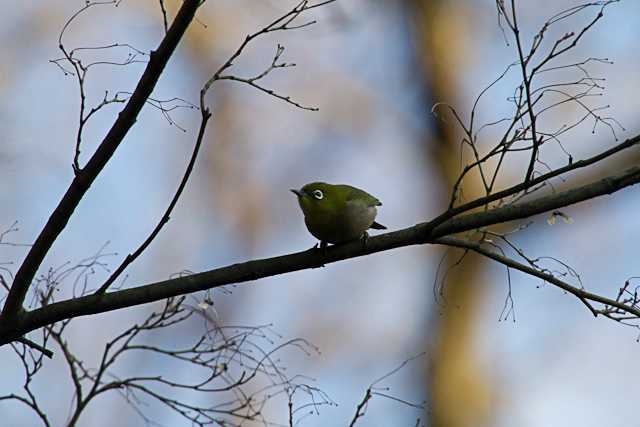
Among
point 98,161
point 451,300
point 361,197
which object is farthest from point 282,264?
point 451,300

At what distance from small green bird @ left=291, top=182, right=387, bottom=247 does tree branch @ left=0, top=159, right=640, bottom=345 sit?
0.68 m

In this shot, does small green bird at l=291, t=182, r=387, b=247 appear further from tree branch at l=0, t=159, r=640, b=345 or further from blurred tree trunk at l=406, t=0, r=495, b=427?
blurred tree trunk at l=406, t=0, r=495, b=427

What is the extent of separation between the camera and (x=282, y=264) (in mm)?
3502

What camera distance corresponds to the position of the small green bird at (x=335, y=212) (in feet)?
14.2

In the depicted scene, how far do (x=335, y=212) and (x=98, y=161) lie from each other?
1607mm

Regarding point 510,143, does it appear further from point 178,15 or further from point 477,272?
point 477,272

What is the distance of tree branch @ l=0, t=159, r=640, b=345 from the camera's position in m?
3.07

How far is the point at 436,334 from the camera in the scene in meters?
9.73

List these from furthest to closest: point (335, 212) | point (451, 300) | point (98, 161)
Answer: point (451, 300)
point (335, 212)
point (98, 161)

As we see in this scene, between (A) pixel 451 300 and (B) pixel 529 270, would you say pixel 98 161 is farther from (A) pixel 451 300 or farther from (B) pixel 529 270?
(A) pixel 451 300

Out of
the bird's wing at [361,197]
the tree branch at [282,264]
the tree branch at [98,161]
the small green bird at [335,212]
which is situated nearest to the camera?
the tree branch at [98,161]

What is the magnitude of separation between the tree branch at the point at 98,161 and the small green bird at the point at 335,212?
1.49 meters

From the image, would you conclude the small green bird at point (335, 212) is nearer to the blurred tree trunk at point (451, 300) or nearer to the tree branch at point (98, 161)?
the tree branch at point (98, 161)

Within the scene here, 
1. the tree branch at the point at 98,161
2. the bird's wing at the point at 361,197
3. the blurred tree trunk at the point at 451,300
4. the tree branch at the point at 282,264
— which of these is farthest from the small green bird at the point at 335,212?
the blurred tree trunk at the point at 451,300
